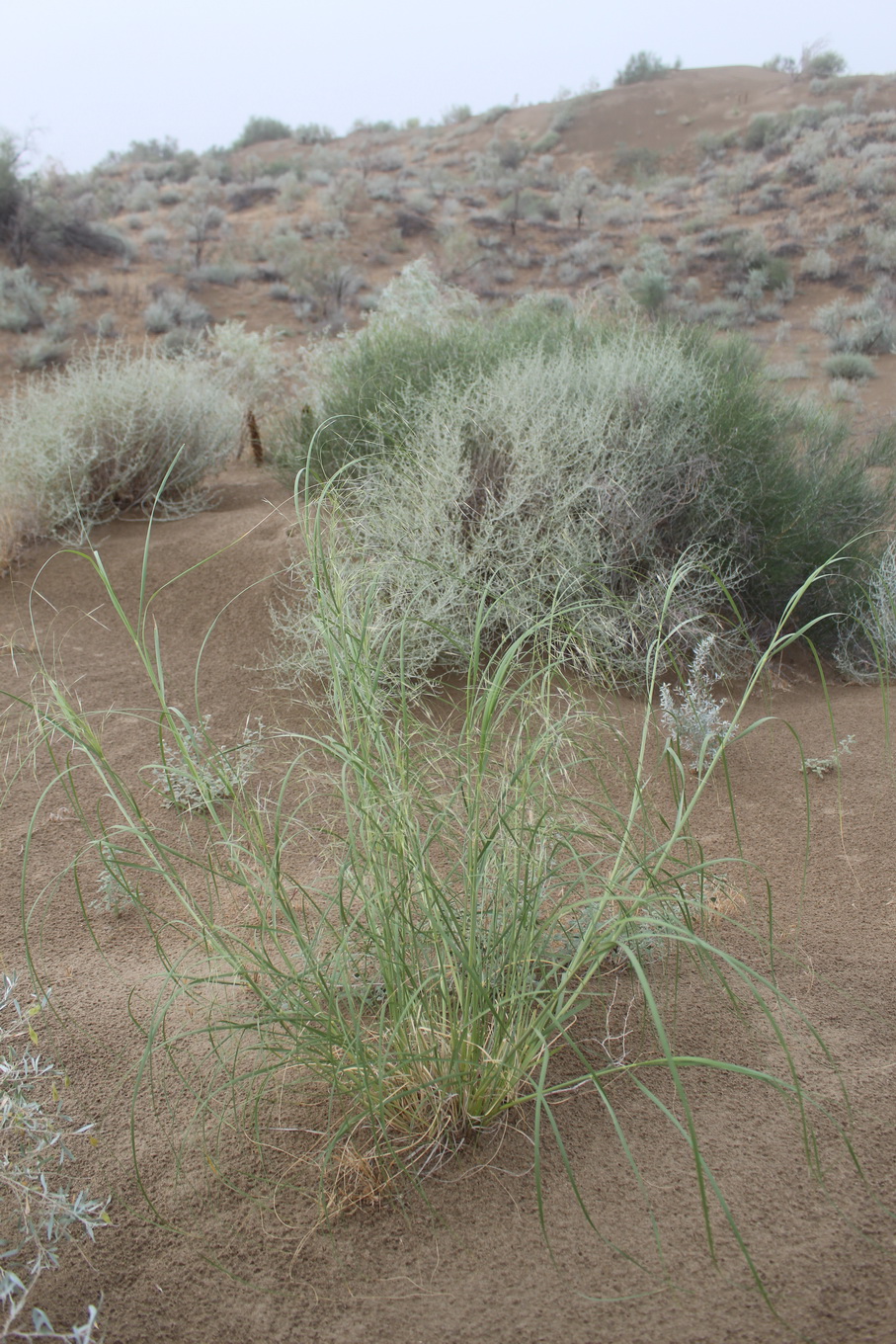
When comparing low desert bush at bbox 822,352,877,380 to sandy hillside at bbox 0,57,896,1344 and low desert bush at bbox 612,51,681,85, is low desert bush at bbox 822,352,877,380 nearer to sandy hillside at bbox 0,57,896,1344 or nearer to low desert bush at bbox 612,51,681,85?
sandy hillside at bbox 0,57,896,1344

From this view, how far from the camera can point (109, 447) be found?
691 centimetres

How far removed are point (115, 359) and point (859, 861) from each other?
7381 mm

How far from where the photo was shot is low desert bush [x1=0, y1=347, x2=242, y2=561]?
642cm

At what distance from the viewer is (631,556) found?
5316 mm

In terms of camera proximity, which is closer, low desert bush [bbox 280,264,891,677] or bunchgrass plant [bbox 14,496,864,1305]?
bunchgrass plant [bbox 14,496,864,1305]

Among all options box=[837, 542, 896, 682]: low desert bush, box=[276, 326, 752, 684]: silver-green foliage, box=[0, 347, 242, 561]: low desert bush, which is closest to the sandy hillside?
box=[837, 542, 896, 682]: low desert bush

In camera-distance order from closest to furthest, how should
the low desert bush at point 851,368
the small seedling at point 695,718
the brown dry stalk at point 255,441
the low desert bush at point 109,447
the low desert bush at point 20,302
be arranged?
the small seedling at point 695,718, the low desert bush at point 109,447, the brown dry stalk at point 255,441, the low desert bush at point 851,368, the low desert bush at point 20,302

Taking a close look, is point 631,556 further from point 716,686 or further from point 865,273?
Result: point 865,273

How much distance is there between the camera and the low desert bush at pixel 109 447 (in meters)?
6.42

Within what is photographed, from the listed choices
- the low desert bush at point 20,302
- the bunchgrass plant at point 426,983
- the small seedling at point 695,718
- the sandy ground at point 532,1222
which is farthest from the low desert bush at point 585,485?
the low desert bush at point 20,302

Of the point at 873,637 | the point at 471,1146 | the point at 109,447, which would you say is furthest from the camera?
the point at 109,447

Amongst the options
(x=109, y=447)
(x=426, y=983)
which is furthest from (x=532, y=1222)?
(x=109, y=447)

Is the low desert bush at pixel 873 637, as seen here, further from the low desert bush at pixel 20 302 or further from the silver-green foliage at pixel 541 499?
the low desert bush at pixel 20 302

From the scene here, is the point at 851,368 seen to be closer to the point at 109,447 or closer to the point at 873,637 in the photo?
the point at 873,637
